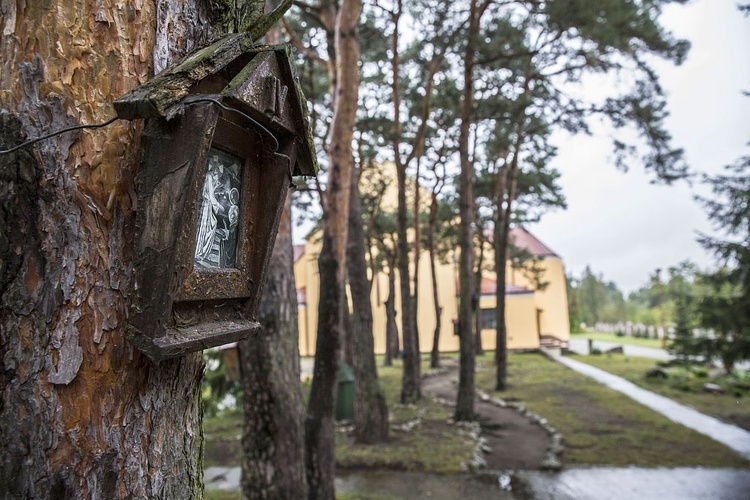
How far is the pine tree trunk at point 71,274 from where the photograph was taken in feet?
2.95

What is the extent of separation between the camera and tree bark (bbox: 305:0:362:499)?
4832mm

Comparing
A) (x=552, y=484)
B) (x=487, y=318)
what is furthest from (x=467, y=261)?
(x=487, y=318)

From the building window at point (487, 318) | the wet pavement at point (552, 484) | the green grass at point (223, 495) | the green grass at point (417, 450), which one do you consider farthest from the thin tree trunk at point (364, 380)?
the building window at point (487, 318)

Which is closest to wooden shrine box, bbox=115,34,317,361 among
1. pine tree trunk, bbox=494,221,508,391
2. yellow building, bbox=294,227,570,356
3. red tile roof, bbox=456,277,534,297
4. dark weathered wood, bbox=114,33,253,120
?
dark weathered wood, bbox=114,33,253,120

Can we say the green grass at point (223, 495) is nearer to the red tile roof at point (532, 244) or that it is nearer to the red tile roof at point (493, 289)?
the red tile roof at point (493, 289)

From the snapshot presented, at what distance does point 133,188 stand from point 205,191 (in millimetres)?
136

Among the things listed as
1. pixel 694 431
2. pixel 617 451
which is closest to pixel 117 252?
pixel 617 451

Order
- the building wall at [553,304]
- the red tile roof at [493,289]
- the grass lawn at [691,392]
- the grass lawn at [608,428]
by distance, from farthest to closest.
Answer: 1. the building wall at [553,304]
2. the red tile roof at [493,289]
3. the grass lawn at [691,392]
4. the grass lawn at [608,428]

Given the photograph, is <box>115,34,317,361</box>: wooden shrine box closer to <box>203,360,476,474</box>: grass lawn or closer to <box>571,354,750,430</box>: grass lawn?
<box>203,360,476,474</box>: grass lawn

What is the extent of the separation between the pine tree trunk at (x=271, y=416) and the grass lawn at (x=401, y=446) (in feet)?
11.5

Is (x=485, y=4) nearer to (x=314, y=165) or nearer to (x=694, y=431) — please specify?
(x=694, y=431)

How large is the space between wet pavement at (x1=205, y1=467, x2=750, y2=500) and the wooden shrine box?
5.88 m

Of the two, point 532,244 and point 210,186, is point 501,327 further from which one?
point 532,244

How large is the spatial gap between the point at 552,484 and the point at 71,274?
285 inches
